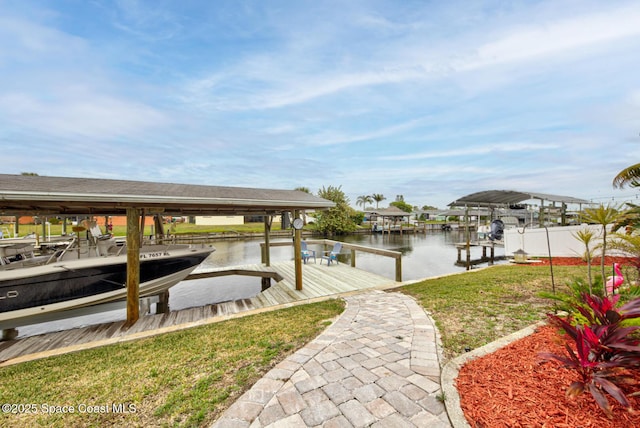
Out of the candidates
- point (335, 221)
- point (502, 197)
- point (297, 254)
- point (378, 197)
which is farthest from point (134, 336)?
point (378, 197)

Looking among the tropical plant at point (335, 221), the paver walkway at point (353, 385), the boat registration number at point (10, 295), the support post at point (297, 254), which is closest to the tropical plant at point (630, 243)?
the paver walkway at point (353, 385)

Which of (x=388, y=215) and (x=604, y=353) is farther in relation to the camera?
(x=388, y=215)

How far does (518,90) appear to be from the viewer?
465 inches

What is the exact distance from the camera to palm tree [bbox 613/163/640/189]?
5266 millimetres

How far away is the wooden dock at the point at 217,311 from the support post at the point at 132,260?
30 cm

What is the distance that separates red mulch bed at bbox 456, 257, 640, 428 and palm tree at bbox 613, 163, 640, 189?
5.11 m

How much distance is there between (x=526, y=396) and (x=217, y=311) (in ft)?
20.0

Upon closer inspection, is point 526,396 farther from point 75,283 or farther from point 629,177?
point 75,283

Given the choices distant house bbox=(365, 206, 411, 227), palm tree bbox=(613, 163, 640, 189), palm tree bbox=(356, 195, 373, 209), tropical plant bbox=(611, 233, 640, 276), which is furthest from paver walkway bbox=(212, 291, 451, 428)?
palm tree bbox=(356, 195, 373, 209)

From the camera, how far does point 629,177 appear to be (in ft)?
17.9

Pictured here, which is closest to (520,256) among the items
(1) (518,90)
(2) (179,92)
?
(1) (518,90)

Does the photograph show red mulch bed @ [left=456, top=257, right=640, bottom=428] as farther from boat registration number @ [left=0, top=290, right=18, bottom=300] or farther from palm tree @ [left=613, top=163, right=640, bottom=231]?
boat registration number @ [left=0, top=290, right=18, bottom=300]

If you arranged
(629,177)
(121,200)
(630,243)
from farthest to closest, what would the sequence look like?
1. (629,177)
2. (121,200)
3. (630,243)

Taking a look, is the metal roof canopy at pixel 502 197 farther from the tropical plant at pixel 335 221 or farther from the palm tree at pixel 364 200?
the palm tree at pixel 364 200
